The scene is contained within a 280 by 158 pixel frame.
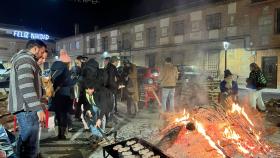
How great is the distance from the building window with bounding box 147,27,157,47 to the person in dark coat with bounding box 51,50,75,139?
27556 mm

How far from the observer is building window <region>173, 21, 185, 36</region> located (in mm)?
30438

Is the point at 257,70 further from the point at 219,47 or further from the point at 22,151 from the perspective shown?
→ the point at 219,47

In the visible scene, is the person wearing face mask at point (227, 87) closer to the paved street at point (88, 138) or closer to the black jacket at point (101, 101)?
the paved street at point (88, 138)

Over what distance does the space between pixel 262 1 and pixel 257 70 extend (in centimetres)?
1613

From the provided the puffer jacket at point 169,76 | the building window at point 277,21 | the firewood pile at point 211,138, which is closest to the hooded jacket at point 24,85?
the firewood pile at point 211,138

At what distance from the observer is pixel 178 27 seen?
1216 inches

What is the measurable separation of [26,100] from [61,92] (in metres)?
2.87

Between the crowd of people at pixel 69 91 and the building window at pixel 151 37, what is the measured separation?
2371 cm

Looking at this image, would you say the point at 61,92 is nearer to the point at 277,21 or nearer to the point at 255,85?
the point at 255,85

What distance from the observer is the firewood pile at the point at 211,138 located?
5.25 metres

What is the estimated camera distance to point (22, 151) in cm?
442

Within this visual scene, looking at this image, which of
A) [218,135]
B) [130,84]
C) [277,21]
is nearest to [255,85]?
[130,84]

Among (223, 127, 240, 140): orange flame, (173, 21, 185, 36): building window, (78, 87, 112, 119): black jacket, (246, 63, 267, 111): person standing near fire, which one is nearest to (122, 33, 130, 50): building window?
(173, 21, 185, 36): building window

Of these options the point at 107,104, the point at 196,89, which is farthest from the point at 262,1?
the point at 107,104
